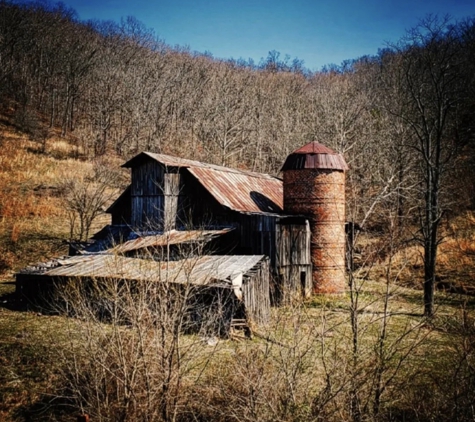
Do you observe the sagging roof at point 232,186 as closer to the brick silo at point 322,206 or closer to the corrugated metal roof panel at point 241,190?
the corrugated metal roof panel at point 241,190

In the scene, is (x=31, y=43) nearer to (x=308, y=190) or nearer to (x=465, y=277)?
(x=308, y=190)

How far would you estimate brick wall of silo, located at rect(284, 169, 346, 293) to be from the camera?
20.9 meters

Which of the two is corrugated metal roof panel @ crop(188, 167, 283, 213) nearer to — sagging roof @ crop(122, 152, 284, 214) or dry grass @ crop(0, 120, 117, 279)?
sagging roof @ crop(122, 152, 284, 214)

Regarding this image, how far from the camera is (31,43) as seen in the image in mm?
61469

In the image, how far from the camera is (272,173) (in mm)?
49688

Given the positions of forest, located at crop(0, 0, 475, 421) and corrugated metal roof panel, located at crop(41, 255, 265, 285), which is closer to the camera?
forest, located at crop(0, 0, 475, 421)

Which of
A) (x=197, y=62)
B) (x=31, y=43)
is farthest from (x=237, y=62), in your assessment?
(x=31, y=43)

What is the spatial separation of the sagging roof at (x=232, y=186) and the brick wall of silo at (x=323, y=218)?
8.86 feet

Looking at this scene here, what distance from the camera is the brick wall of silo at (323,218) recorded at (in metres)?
20.9

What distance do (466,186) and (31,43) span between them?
2323 inches

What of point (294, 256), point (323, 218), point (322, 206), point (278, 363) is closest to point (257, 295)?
point (294, 256)

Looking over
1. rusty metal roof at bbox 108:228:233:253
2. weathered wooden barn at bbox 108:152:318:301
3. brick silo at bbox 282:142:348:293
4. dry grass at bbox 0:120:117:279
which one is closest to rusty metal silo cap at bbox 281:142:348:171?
brick silo at bbox 282:142:348:293

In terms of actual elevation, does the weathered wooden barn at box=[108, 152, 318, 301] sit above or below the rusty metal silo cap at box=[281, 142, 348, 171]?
below

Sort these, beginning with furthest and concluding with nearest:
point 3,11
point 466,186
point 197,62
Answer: point 197,62
point 3,11
point 466,186
